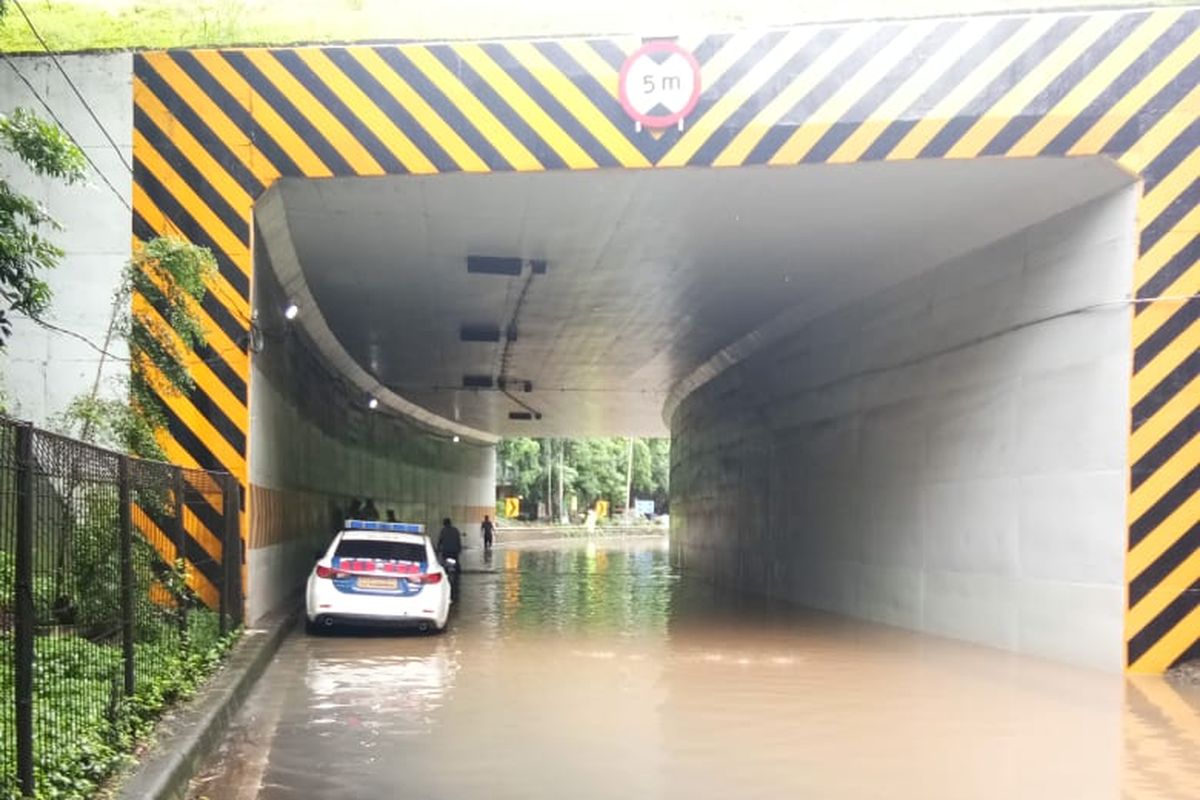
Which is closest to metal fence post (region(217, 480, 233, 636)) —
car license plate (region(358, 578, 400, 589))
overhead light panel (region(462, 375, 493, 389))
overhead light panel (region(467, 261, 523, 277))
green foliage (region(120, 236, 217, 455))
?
green foliage (region(120, 236, 217, 455))

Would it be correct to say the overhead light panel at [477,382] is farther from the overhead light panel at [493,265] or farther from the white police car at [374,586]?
the white police car at [374,586]

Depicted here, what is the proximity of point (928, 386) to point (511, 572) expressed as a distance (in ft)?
51.6

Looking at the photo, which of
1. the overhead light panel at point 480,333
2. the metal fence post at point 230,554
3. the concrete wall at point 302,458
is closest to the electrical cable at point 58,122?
the concrete wall at point 302,458

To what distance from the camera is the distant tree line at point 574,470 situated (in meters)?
69.8

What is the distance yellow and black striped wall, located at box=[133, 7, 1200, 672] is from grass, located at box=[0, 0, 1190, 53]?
280 millimetres

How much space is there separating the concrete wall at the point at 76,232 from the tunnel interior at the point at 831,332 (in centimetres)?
150

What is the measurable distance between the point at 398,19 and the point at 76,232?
12.8ft

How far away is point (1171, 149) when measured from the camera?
33.4ft

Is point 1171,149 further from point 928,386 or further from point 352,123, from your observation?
point 352,123

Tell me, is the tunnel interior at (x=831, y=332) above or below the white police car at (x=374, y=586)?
above

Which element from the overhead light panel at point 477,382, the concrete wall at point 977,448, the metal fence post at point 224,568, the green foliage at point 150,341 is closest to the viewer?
the green foliage at point 150,341

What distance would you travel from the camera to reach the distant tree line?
69812mm

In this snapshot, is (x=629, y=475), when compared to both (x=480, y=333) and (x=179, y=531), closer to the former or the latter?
(x=480, y=333)

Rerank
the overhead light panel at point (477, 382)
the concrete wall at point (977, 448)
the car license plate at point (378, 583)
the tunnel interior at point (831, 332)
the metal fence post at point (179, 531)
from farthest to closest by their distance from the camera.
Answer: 1. the overhead light panel at point (477, 382)
2. the car license plate at point (378, 583)
3. the tunnel interior at point (831, 332)
4. the concrete wall at point (977, 448)
5. the metal fence post at point (179, 531)
